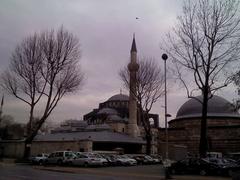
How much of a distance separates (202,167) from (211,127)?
2516 centimetres

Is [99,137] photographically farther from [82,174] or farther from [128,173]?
[82,174]

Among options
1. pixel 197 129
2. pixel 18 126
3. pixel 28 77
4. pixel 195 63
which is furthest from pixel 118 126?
pixel 195 63

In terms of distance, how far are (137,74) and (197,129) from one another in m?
11.7

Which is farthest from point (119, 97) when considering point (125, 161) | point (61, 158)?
point (61, 158)

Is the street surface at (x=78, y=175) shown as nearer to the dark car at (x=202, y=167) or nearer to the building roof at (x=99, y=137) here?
the dark car at (x=202, y=167)

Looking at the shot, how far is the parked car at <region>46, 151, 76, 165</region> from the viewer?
4094 cm

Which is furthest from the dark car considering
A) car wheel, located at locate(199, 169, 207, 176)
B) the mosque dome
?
the mosque dome

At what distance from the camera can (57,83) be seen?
48469 mm

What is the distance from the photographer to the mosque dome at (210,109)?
185ft

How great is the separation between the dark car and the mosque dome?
27392 millimetres

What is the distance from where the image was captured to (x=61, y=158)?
41562 millimetres

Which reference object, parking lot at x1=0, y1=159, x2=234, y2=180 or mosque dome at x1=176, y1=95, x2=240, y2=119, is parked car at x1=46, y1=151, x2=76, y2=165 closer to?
parking lot at x1=0, y1=159, x2=234, y2=180

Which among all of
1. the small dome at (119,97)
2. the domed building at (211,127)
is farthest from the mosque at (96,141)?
the small dome at (119,97)

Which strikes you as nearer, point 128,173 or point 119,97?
point 128,173
